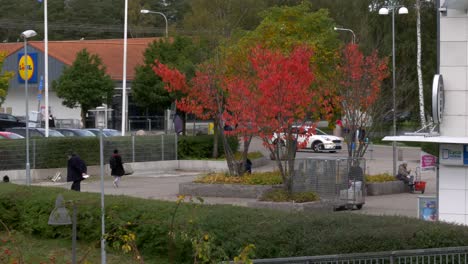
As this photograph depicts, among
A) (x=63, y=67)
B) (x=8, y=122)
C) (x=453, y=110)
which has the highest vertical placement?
(x=63, y=67)

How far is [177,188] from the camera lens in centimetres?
3300

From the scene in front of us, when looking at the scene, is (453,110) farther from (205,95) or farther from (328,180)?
(205,95)

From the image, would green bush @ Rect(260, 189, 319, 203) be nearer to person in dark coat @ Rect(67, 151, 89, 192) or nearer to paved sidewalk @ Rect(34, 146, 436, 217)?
paved sidewalk @ Rect(34, 146, 436, 217)

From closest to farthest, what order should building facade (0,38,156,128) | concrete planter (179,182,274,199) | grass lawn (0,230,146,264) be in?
grass lawn (0,230,146,264), concrete planter (179,182,274,199), building facade (0,38,156,128)

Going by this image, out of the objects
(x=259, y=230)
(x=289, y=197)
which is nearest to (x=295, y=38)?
(x=289, y=197)

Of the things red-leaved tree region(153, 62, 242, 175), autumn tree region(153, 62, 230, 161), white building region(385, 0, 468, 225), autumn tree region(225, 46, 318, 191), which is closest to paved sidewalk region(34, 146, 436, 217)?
autumn tree region(225, 46, 318, 191)

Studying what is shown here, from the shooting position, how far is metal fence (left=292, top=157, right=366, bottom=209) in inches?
1009

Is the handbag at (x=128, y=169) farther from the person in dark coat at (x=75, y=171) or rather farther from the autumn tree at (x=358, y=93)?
the autumn tree at (x=358, y=93)

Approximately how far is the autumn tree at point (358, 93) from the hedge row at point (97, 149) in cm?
992

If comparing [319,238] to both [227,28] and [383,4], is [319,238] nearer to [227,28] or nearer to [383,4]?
[227,28]

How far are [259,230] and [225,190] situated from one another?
14.8 m

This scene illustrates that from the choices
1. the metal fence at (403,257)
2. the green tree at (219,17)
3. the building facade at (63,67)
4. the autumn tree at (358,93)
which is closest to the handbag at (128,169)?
the green tree at (219,17)

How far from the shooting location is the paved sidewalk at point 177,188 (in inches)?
1040

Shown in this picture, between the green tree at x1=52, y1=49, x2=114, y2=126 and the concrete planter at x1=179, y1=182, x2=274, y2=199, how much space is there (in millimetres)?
29697
